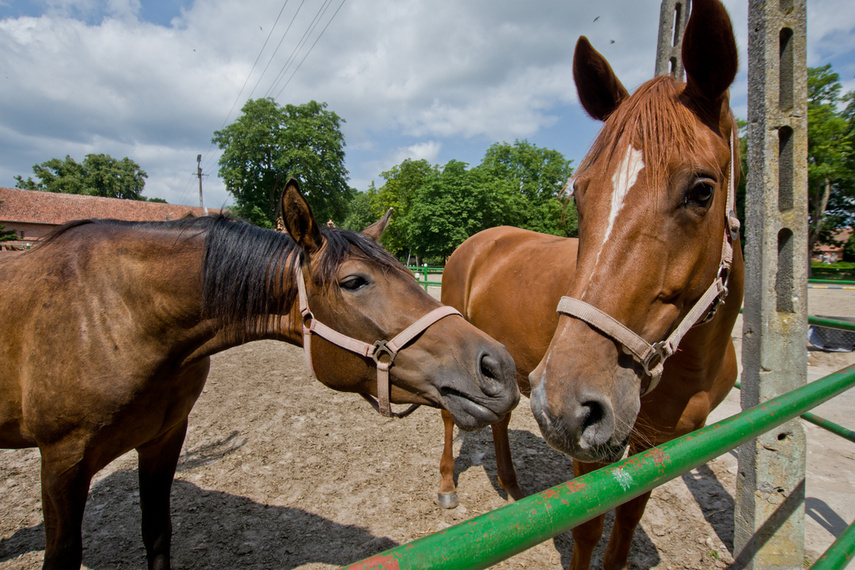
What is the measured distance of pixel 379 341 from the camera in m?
1.72

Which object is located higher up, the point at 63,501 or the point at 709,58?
the point at 709,58

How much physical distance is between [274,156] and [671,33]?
113 feet

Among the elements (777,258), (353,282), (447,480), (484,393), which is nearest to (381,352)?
(353,282)

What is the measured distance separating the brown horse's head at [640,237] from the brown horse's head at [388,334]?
402 millimetres

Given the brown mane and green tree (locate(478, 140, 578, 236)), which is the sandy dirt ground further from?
green tree (locate(478, 140, 578, 236))

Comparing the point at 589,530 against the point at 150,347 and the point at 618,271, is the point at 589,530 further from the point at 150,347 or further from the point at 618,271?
the point at 150,347

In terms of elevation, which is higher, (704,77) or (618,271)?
(704,77)

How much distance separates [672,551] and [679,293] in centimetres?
230

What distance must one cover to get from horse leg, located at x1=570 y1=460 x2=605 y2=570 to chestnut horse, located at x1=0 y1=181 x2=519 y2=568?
32.7 inches

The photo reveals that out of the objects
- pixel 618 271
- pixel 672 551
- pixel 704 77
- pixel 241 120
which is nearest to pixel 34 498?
pixel 618 271

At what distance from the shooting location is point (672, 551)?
2596mm

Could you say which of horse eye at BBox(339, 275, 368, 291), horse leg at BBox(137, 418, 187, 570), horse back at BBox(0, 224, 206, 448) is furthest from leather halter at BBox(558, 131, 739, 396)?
horse leg at BBox(137, 418, 187, 570)

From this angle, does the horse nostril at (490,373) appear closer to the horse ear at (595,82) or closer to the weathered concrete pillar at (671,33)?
the horse ear at (595,82)

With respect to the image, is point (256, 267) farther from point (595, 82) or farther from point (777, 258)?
point (777, 258)
